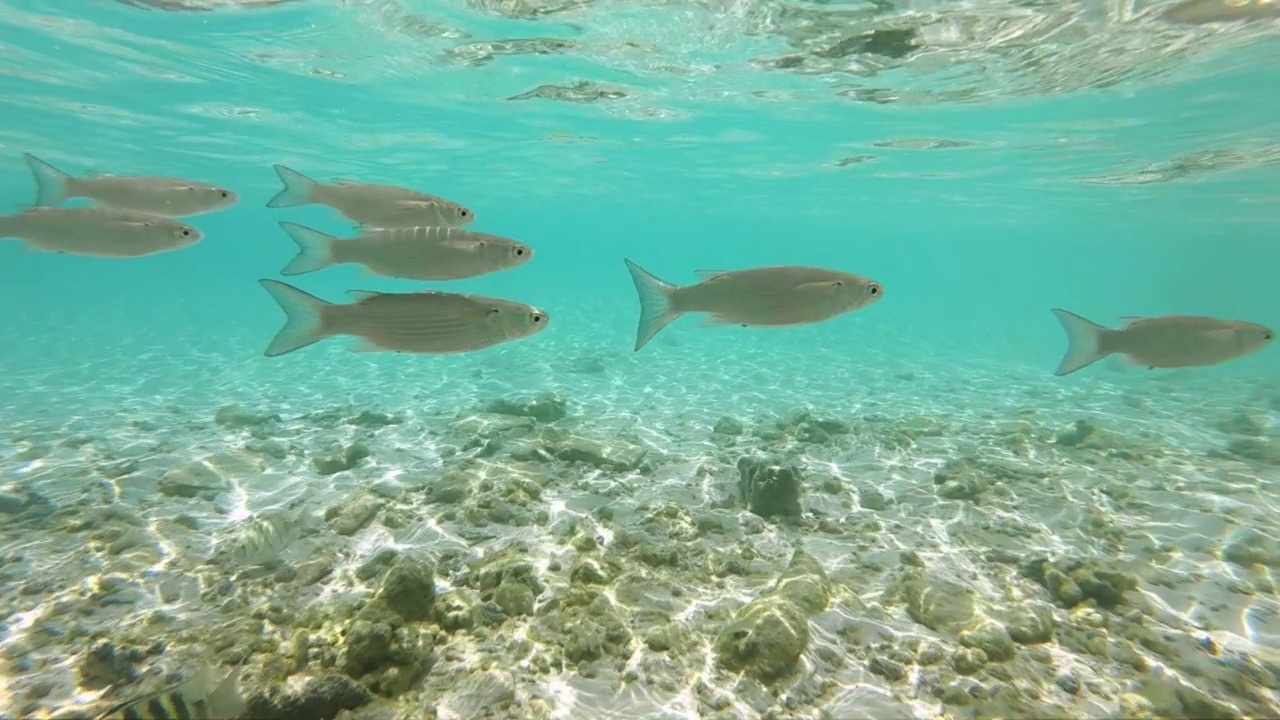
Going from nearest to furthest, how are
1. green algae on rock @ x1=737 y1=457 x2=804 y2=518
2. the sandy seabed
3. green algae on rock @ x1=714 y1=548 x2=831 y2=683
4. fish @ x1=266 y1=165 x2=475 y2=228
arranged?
the sandy seabed, green algae on rock @ x1=714 y1=548 x2=831 y2=683, fish @ x1=266 y1=165 x2=475 y2=228, green algae on rock @ x1=737 y1=457 x2=804 y2=518

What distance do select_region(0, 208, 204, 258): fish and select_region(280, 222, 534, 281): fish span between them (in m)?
1.15

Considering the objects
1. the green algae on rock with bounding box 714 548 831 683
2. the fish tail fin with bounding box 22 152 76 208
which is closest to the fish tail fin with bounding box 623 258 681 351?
the green algae on rock with bounding box 714 548 831 683

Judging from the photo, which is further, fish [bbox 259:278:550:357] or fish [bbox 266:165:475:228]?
fish [bbox 266:165:475:228]

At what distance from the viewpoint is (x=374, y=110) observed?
20734 mm

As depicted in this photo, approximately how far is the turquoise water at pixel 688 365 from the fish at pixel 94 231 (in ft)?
4.77

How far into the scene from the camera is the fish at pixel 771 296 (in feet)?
13.4

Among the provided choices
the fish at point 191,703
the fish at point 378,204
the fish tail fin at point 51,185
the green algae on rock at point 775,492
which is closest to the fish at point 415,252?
the fish at point 378,204

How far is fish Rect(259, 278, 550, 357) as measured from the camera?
3705 mm

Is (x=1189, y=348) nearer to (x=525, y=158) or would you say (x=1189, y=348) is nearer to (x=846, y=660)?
(x=846, y=660)

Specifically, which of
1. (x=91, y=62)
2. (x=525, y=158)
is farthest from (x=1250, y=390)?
(x=91, y=62)

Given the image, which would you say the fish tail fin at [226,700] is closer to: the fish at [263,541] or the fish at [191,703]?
the fish at [191,703]

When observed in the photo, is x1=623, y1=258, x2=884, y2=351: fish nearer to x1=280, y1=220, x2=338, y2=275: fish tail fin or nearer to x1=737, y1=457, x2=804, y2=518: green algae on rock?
x1=280, y1=220, x2=338, y2=275: fish tail fin

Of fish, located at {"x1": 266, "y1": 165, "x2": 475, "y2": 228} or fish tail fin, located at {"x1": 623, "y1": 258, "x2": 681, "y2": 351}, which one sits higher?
fish, located at {"x1": 266, "y1": 165, "x2": 475, "y2": 228}

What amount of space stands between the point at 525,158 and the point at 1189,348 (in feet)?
94.5
